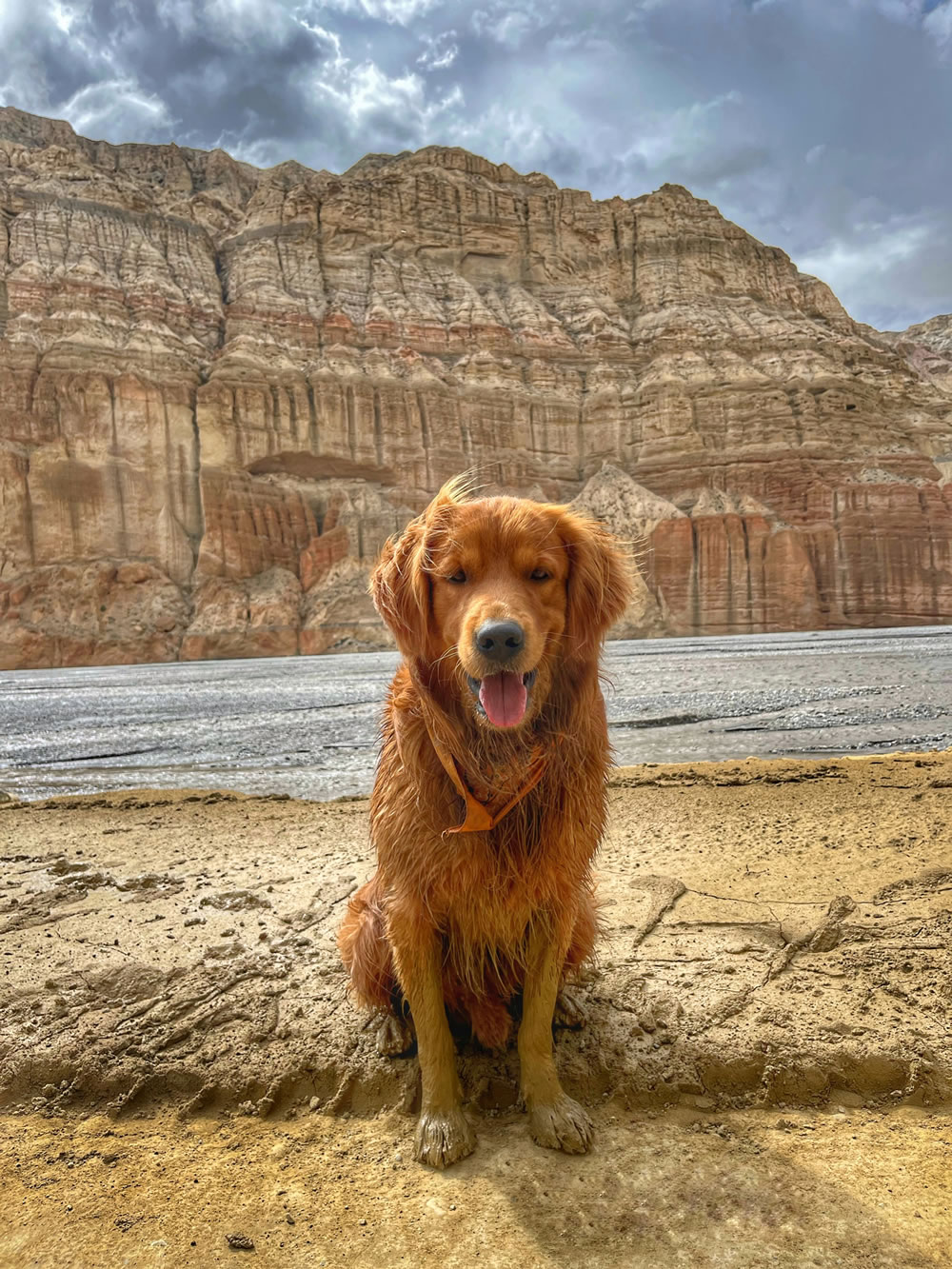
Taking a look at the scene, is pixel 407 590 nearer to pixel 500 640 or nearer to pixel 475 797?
pixel 500 640

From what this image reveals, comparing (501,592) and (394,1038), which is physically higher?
(501,592)

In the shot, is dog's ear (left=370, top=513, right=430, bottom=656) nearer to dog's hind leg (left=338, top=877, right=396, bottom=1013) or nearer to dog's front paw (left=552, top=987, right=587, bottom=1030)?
dog's hind leg (left=338, top=877, right=396, bottom=1013)

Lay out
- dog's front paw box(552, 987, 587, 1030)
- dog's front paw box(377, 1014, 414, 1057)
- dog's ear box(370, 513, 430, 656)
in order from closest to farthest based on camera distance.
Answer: dog's ear box(370, 513, 430, 656)
dog's front paw box(377, 1014, 414, 1057)
dog's front paw box(552, 987, 587, 1030)

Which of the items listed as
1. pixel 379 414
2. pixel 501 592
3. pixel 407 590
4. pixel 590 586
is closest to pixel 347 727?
pixel 407 590

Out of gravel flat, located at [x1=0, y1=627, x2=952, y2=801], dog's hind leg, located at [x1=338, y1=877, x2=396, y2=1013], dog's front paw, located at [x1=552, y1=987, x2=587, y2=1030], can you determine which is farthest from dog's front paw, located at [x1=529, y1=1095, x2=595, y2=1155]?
gravel flat, located at [x1=0, y1=627, x2=952, y2=801]

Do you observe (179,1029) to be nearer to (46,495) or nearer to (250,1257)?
(250,1257)

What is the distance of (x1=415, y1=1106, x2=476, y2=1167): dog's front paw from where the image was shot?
212 cm

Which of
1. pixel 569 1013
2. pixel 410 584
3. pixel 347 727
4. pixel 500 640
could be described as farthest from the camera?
pixel 347 727

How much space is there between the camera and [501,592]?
7.02 feet

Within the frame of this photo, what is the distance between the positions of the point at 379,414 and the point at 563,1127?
67.1 m

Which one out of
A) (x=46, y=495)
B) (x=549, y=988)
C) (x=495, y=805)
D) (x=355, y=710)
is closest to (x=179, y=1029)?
(x=549, y=988)

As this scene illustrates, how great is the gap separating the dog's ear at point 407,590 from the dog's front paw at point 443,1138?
1411 millimetres

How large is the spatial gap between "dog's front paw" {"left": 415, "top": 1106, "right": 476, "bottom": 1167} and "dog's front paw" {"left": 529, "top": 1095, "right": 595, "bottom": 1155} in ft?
0.66

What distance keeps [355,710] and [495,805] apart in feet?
49.8
